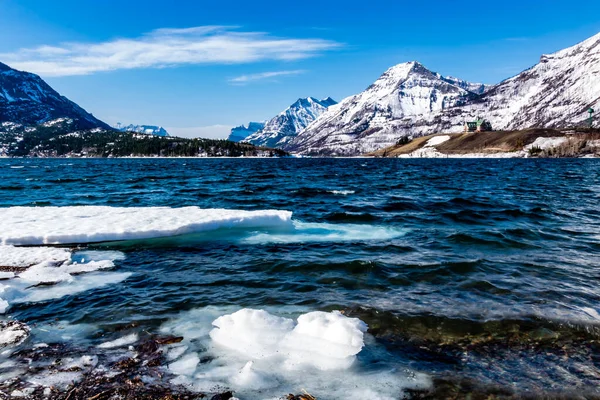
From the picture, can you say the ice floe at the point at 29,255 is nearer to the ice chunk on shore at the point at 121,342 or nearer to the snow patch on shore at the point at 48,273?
the snow patch on shore at the point at 48,273

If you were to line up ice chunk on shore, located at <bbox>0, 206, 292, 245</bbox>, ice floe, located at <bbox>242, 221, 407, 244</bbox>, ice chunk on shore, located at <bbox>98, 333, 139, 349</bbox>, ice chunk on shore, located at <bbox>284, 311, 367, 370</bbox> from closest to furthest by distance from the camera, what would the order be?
ice chunk on shore, located at <bbox>284, 311, 367, 370</bbox> → ice chunk on shore, located at <bbox>98, 333, 139, 349</bbox> → ice chunk on shore, located at <bbox>0, 206, 292, 245</bbox> → ice floe, located at <bbox>242, 221, 407, 244</bbox>

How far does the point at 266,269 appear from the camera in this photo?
45.3ft

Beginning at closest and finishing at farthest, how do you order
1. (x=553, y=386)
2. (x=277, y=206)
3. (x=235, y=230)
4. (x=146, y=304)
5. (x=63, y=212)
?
1. (x=553, y=386)
2. (x=146, y=304)
3. (x=235, y=230)
4. (x=63, y=212)
5. (x=277, y=206)

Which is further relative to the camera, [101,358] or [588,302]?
[588,302]

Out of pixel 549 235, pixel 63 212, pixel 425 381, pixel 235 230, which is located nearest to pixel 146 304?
pixel 425 381

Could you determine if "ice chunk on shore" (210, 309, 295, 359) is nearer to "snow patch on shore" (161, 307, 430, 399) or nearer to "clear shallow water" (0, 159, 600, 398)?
"snow patch on shore" (161, 307, 430, 399)

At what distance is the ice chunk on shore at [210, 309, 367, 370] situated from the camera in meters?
7.53

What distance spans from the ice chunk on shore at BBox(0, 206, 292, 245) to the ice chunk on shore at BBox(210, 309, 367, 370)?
36.5ft

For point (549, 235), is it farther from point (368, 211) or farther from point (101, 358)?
point (101, 358)

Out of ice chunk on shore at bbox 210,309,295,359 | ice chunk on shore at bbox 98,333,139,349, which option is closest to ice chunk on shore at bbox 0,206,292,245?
ice chunk on shore at bbox 98,333,139,349

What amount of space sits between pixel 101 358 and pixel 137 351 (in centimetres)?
65

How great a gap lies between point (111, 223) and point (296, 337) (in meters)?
15.2

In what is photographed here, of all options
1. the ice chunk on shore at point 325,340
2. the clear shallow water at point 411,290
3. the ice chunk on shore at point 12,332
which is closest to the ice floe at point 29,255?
the clear shallow water at point 411,290

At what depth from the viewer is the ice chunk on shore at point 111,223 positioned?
17172mm
